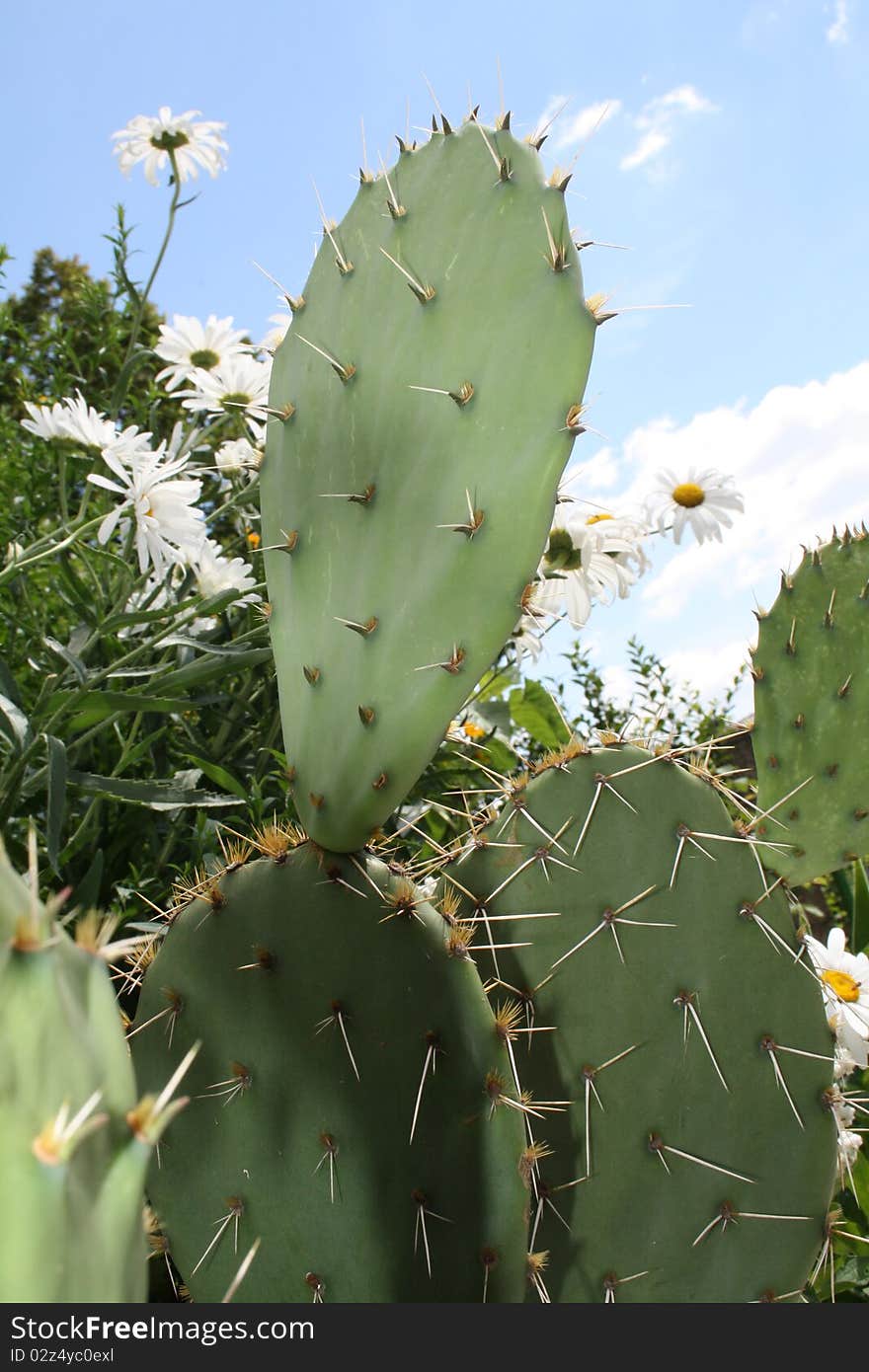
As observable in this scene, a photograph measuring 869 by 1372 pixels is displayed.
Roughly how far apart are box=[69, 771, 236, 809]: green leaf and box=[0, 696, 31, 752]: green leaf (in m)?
0.06

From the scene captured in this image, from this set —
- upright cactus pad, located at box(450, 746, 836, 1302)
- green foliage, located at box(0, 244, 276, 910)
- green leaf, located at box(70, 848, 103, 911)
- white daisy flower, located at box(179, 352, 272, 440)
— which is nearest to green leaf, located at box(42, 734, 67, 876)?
green foliage, located at box(0, 244, 276, 910)

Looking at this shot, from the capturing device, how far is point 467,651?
2.34ft

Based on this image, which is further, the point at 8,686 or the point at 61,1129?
the point at 8,686

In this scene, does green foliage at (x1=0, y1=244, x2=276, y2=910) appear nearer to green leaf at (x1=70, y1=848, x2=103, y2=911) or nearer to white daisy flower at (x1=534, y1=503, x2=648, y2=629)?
green leaf at (x1=70, y1=848, x2=103, y2=911)

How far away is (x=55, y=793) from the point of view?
0.96 meters

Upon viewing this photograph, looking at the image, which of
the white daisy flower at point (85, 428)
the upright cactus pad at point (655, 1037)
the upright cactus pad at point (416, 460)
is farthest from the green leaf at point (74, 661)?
the upright cactus pad at point (655, 1037)

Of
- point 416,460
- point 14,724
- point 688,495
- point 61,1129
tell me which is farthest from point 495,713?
point 61,1129

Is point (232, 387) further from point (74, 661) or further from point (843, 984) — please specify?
point (843, 984)

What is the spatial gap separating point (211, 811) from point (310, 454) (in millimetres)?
674

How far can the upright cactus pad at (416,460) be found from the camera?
0.72m

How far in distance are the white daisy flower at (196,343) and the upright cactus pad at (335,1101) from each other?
0.91 meters

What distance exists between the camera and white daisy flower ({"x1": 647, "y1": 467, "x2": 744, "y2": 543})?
5.39 ft

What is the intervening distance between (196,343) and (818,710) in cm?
93

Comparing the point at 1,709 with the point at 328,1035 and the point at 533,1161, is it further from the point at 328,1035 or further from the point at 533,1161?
the point at 533,1161
